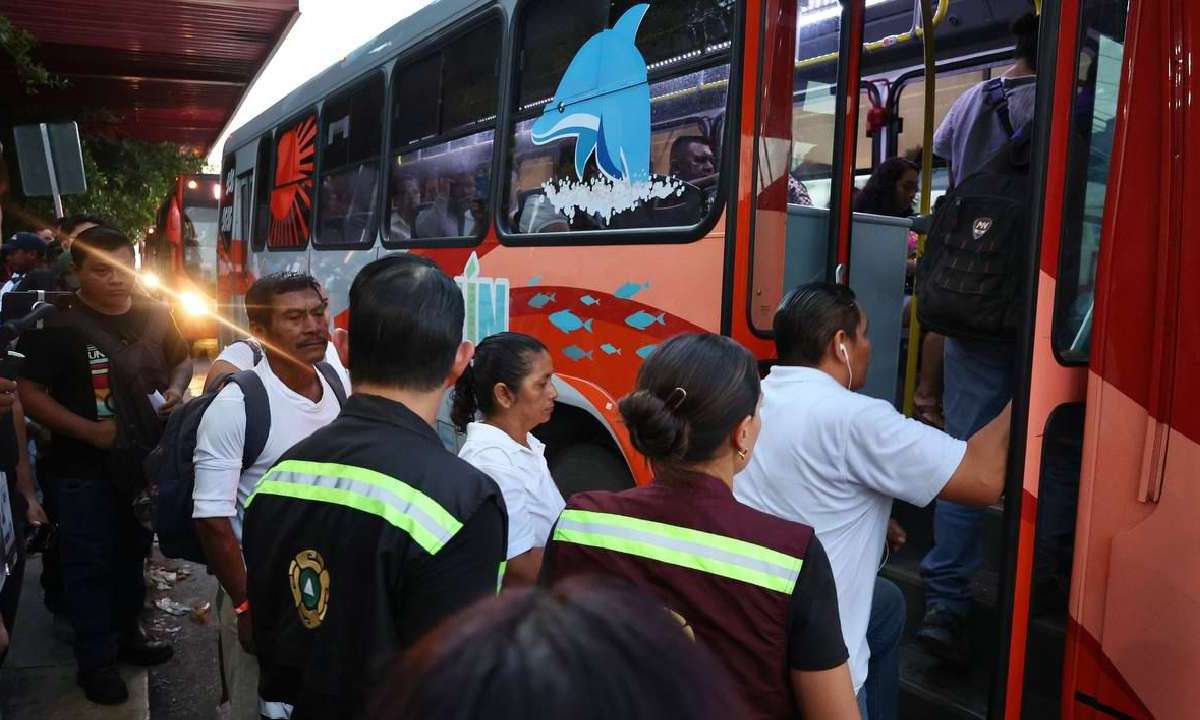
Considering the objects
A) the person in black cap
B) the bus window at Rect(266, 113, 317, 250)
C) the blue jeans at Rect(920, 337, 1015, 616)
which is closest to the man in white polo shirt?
the blue jeans at Rect(920, 337, 1015, 616)

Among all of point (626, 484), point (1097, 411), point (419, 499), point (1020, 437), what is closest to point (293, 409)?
point (419, 499)

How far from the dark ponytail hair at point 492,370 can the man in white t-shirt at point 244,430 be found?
0.37m

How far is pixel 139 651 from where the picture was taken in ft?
13.6

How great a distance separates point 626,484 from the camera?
389 centimetres

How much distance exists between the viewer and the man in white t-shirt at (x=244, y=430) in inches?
96.9

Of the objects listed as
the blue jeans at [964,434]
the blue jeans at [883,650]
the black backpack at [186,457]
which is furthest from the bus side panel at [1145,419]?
the black backpack at [186,457]

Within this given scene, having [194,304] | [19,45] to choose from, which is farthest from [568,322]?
[194,304]

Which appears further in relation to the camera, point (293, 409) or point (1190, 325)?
point (293, 409)

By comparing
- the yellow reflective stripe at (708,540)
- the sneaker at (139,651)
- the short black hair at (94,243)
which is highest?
the short black hair at (94,243)

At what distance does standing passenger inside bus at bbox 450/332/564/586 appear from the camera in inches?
92.1

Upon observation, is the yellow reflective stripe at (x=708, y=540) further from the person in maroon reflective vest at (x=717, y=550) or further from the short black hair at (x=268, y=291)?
the short black hair at (x=268, y=291)

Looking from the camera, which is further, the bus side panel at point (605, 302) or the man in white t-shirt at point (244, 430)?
the bus side panel at point (605, 302)

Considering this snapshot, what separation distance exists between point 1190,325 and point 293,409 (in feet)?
7.28

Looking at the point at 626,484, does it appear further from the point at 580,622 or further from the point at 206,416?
the point at 580,622
